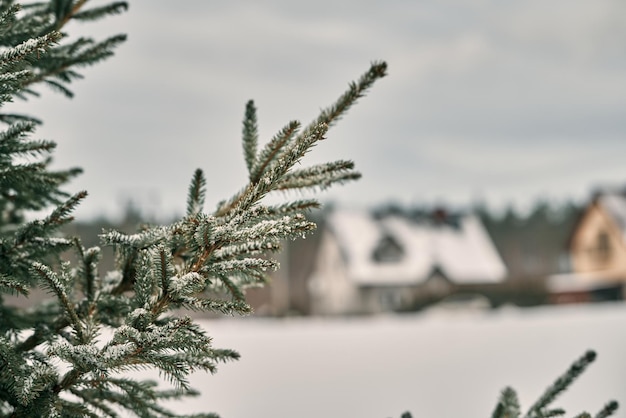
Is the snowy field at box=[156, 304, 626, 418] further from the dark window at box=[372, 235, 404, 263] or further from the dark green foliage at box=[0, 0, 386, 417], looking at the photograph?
the dark window at box=[372, 235, 404, 263]

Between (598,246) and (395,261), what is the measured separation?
14189 mm

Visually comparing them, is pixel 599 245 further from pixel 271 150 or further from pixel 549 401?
pixel 271 150

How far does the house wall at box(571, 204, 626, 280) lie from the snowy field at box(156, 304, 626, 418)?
2664 cm

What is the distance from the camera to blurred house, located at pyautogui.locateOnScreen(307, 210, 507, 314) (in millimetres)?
46219

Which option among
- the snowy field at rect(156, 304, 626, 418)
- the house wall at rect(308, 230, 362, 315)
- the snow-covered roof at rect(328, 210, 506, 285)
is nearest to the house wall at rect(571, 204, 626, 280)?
the snow-covered roof at rect(328, 210, 506, 285)

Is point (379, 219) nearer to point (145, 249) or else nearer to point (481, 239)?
point (481, 239)

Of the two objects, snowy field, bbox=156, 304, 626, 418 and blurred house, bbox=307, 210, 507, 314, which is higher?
blurred house, bbox=307, 210, 507, 314

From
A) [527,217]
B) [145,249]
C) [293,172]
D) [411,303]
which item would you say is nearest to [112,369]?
[145,249]

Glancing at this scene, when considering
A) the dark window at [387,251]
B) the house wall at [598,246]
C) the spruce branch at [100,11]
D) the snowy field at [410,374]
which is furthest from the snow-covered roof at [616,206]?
the spruce branch at [100,11]

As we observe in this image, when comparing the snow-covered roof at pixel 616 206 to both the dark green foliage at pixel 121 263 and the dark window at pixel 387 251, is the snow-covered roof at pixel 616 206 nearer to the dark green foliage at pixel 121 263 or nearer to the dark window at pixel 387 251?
the dark window at pixel 387 251

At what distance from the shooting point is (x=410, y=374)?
12.8 m

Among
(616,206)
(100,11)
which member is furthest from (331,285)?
(100,11)

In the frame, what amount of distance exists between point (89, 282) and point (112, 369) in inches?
17.8

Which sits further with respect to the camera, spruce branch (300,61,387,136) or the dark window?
the dark window
